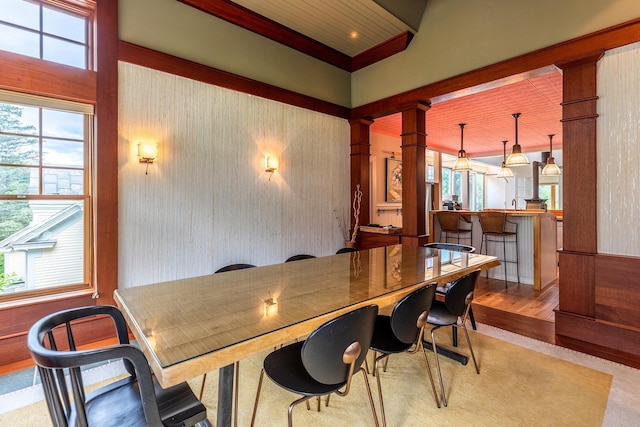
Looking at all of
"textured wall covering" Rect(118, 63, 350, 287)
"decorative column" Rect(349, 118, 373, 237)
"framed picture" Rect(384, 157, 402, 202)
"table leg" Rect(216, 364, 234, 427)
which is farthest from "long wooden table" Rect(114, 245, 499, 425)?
"framed picture" Rect(384, 157, 402, 202)

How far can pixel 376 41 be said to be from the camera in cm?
434

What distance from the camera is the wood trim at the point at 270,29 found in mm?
3418

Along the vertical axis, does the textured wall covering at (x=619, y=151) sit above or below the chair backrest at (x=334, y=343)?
above

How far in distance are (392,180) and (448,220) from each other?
188 centimetres

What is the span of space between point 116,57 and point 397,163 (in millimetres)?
5347

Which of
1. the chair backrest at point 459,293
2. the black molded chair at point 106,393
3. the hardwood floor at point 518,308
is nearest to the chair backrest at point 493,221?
the hardwood floor at point 518,308

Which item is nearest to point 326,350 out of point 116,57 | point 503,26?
point 116,57

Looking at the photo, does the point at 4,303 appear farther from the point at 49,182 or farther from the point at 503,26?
the point at 503,26

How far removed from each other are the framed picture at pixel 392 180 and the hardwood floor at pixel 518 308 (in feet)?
8.20

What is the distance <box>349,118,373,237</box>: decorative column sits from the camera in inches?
196

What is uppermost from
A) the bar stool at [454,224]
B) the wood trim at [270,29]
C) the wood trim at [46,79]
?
the wood trim at [270,29]

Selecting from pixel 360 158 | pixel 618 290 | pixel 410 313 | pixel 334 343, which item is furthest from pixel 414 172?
pixel 334 343

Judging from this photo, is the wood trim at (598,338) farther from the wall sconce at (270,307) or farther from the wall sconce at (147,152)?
the wall sconce at (147,152)

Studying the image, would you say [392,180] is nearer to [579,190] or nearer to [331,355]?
[579,190]
